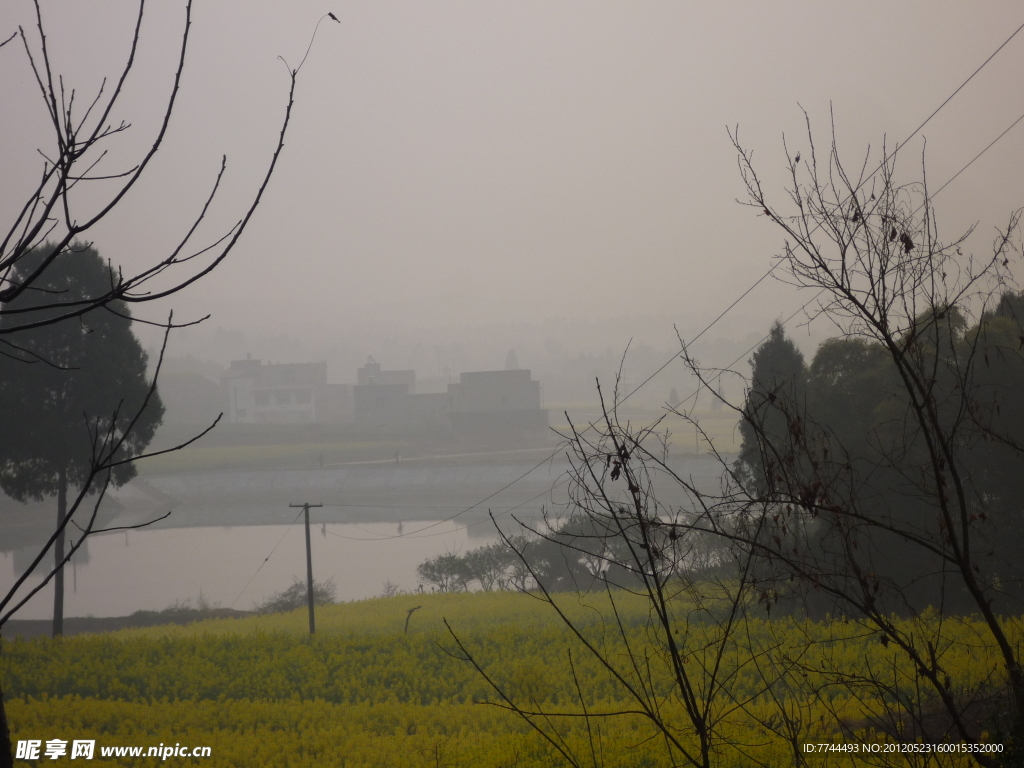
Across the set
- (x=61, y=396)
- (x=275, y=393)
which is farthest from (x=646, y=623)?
(x=275, y=393)

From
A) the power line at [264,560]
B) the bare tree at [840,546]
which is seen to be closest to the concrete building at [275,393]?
the power line at [264,560]

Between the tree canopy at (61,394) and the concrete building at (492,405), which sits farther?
the concrete building at (492,405)

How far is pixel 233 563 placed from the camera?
32375 millimetres

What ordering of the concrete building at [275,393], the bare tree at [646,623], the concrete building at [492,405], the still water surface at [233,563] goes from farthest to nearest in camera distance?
the concrete building at [275,393]
the concrete building at [492,405]
the still water surface at [233,563]
the bare tree at [646,623]

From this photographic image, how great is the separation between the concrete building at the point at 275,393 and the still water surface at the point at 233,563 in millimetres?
19334

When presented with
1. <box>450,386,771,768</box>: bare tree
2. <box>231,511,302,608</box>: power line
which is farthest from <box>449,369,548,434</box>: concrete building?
<box>450,386,771,768</box>: bare tree

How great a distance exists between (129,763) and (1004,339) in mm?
10677

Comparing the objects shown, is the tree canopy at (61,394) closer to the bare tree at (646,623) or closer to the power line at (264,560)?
the bare tree at (646,623)

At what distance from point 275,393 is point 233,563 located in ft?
105

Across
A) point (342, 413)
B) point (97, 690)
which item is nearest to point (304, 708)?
point (97, 690)

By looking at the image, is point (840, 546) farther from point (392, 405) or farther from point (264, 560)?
point (392, 405)

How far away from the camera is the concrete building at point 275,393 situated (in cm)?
6181

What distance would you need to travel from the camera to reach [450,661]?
31.7ft

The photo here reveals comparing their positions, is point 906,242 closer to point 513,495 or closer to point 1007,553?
point 1007,553
